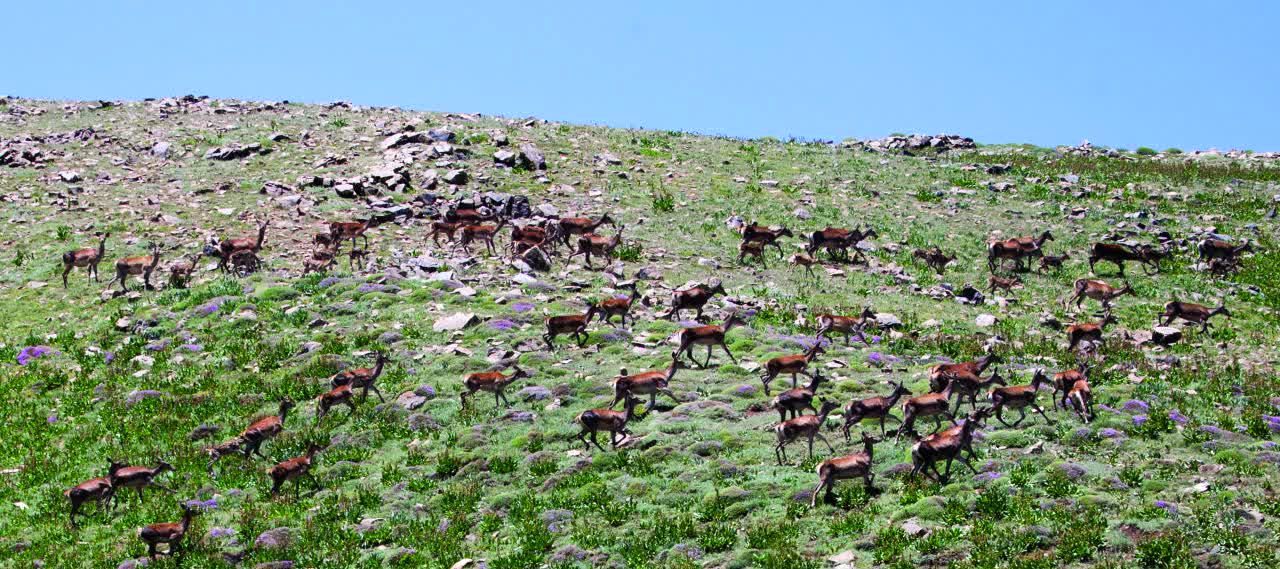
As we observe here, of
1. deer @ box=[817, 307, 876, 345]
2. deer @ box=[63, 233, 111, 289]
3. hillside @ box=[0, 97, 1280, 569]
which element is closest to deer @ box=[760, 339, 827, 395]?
hillside @ box=[0, 97, 1280, 569]

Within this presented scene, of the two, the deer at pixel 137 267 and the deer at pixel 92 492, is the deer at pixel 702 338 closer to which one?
the deer at pixel 92 492

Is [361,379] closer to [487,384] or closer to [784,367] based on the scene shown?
[487,384]

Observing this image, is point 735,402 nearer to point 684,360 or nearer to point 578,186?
point 684,360

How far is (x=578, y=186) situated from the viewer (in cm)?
4050

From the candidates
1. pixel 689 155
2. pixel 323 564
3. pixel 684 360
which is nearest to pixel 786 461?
pixel 684 360

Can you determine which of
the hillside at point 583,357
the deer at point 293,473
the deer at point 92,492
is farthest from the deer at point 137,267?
the deer at point 293,473

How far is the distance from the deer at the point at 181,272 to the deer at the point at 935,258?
21.1 m

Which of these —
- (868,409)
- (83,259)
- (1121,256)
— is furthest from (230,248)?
(1121,256)

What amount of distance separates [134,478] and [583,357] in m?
8.70

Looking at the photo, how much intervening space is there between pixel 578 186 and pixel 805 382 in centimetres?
2130

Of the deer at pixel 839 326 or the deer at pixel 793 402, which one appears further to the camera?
the deer at pixel 839 326

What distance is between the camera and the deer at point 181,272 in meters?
28.7

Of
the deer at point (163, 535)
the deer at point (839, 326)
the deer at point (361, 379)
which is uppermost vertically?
the deer at point (839, 326)

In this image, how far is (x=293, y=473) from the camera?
17.3m
